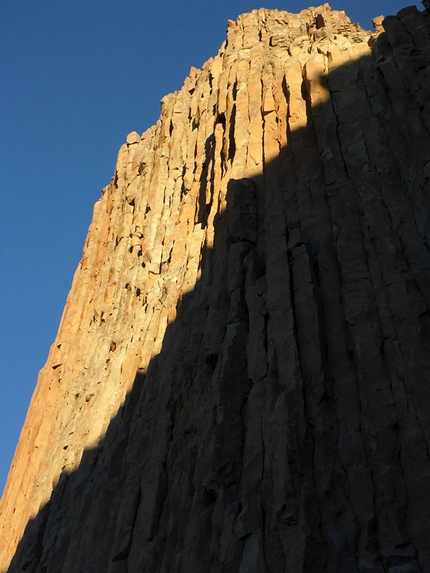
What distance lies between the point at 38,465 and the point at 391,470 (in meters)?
17.5

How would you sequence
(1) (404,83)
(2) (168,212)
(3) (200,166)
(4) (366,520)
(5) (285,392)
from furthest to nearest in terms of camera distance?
(2) (168,212) < (3) (200,166) < (1) (404,83) < (5) (285,392) < (4) (366,520)

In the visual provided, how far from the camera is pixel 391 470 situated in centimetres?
1054

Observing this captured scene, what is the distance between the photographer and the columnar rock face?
35.2 feet

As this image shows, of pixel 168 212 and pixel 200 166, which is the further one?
pixel 168 212

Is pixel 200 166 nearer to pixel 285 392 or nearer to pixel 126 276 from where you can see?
pixel 126 276

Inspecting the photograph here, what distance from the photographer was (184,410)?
49.8 ft

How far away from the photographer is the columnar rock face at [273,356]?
10742 mm

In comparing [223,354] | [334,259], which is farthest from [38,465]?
[334,259]

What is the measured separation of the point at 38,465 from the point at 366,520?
17.5 metres

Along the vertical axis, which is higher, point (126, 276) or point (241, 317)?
point (126, 276)

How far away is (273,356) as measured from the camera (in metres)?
12.9

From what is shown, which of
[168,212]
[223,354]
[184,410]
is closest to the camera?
[223,354]

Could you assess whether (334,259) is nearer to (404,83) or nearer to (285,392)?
(285,392)

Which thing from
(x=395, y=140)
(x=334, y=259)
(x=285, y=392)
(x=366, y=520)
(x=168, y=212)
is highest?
(x=168, y=212)
